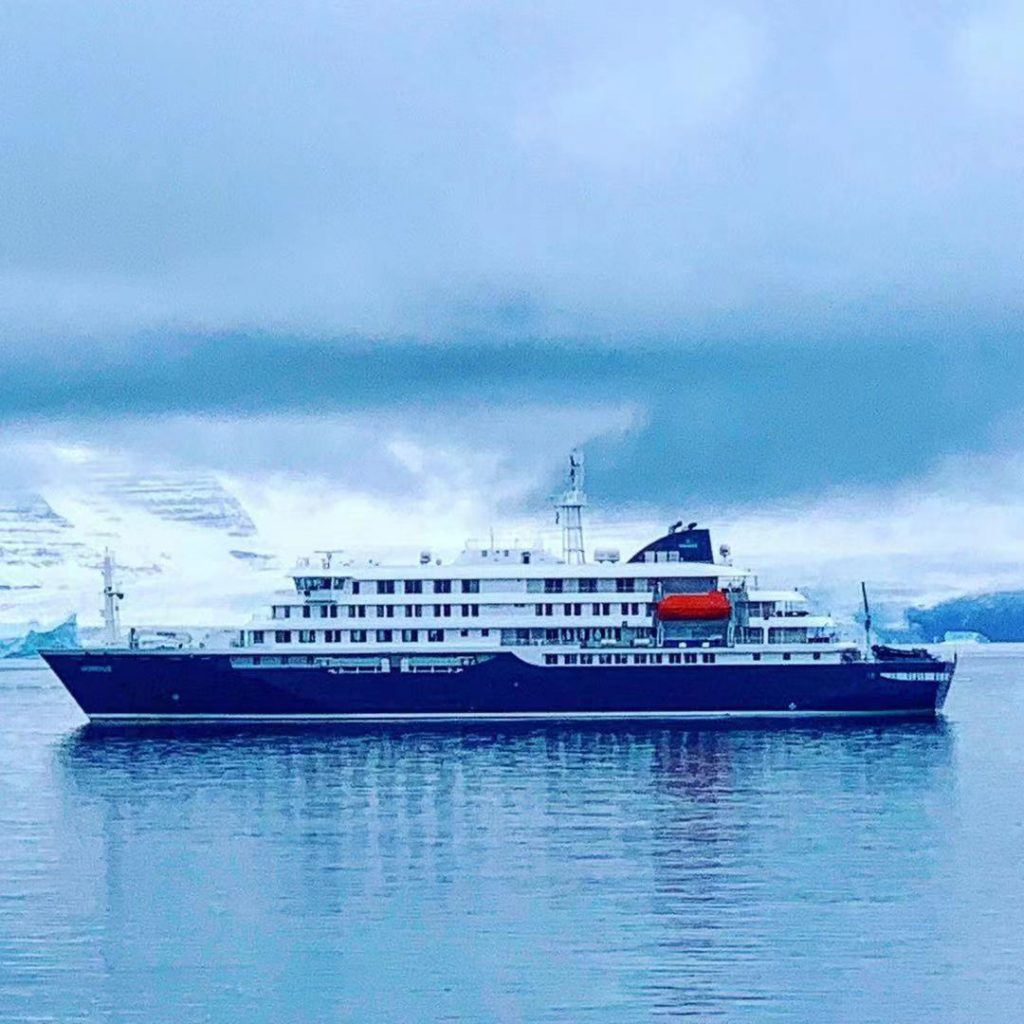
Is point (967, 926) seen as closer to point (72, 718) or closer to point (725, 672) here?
point (725, 672)

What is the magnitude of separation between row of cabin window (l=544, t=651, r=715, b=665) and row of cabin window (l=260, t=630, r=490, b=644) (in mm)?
3172

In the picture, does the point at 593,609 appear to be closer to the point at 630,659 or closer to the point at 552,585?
the point at 552,585

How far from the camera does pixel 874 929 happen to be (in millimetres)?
38562

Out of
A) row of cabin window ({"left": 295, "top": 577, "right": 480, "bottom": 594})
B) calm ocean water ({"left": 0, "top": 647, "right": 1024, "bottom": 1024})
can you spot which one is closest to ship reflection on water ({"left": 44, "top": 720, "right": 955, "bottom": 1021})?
calm ocean water ({"left": 0, "top": 647, "right": 1024, "bottom": 1024})

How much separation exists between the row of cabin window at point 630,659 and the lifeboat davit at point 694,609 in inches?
56.5

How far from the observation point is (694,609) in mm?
87688

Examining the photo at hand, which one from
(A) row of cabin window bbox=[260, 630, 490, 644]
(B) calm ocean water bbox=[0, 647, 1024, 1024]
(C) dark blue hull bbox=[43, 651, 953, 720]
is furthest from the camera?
(A) row of cabin window bbox=[260, 630, 490, 644]

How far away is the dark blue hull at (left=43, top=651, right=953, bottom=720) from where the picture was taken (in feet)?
288

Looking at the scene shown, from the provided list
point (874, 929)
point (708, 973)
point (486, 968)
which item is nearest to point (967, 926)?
point (874, 929)

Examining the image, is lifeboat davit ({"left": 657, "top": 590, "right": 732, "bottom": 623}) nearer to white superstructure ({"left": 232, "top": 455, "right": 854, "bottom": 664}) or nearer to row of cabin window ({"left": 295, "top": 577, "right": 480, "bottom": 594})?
white superstructure ({"left": 232, "top": 455, "right": 854, "bottom": 664})

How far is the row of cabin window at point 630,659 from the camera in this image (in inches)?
3465

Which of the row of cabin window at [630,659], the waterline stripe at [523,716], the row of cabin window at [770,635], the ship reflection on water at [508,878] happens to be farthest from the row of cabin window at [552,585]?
the ship reflection on water at [508,878]

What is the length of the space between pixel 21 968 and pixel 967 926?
1642 cm

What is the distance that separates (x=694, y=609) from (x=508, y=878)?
4359 centimetres
